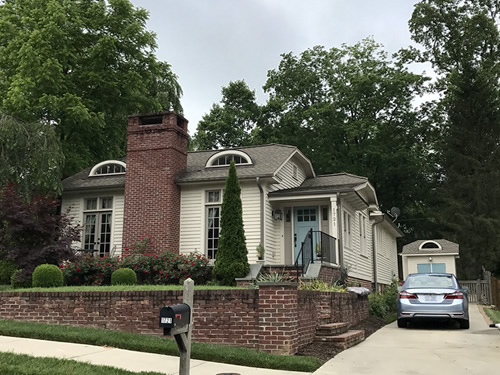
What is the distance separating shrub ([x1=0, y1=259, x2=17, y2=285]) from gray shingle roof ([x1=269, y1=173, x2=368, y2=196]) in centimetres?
813

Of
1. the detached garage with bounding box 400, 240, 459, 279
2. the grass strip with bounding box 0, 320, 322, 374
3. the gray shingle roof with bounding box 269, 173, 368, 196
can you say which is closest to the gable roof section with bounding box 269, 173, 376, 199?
the gray shingle roof with bounding box 269, 173, 368, 196

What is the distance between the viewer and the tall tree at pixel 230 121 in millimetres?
39438

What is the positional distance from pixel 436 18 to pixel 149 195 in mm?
32420

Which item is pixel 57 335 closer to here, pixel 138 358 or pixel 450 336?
pixel 138 358

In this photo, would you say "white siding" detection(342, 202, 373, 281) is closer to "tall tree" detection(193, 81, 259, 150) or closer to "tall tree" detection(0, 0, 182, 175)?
"tall tree" detection(0, 0, 182, 175)

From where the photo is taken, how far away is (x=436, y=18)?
39.4 meters

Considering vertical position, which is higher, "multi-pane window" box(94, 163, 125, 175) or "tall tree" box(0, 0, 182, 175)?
"tall tree" box(0, 0, 182, 175)

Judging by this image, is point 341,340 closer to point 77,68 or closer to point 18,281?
point 18,281

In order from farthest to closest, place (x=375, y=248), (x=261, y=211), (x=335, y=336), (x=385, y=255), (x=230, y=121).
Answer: (x=230, y=121), (x=385, y=255), (x=375, y=248), (x=261, y=211), (x=335, y=336)

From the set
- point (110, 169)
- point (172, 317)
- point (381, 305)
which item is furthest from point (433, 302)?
point (110, 169)

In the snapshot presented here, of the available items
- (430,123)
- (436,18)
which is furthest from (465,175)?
(436,18)

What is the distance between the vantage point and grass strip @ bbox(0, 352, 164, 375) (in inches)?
226

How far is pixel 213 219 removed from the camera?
1661cm

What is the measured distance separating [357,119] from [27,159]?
2645cm
